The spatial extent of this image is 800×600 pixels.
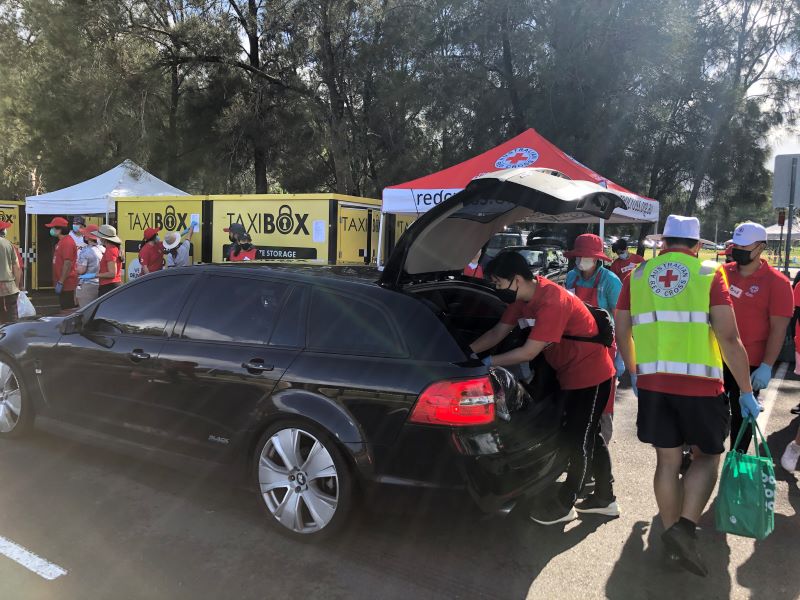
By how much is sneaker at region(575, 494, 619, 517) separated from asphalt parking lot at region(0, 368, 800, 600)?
0.24ft

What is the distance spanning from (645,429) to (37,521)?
3391 millimetres

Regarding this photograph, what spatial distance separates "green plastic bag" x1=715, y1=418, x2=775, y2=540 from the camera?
2.90 meters

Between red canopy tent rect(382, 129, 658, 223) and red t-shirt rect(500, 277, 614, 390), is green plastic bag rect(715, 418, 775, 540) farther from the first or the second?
red canopy tent rect(382, 129, 658, 223)

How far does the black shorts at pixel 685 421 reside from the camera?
299 centimetres

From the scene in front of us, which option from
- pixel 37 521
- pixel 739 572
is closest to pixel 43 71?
pixel 37 521

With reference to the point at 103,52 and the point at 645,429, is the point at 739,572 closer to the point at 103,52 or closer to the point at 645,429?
the point at 645,429

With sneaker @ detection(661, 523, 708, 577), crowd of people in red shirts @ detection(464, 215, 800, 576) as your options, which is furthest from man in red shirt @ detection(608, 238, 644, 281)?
sneaker @ detection(661, 523, 708, 577)

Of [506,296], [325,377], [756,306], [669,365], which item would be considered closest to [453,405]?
[325,377]

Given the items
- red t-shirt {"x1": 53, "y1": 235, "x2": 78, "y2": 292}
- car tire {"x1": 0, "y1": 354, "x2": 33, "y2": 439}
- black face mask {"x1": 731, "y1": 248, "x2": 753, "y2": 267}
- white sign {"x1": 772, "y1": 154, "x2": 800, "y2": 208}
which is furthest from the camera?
red t-shirt {"x1": 53, "y1": 235, "x2": 78, "y2": 292}

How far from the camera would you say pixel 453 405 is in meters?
2.87

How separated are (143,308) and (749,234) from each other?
4.01 meters

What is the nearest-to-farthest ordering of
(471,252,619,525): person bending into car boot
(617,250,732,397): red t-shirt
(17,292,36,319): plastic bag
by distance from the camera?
(617,250,732,397): red t-shirt
(471,252,619,525): person bending into car boot
(17,292,36,319): plastic bag

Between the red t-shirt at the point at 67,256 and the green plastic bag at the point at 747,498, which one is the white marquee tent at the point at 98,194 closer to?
the red t-shirt at the point at 67,256

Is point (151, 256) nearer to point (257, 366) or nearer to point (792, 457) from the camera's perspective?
point (257, 366)
